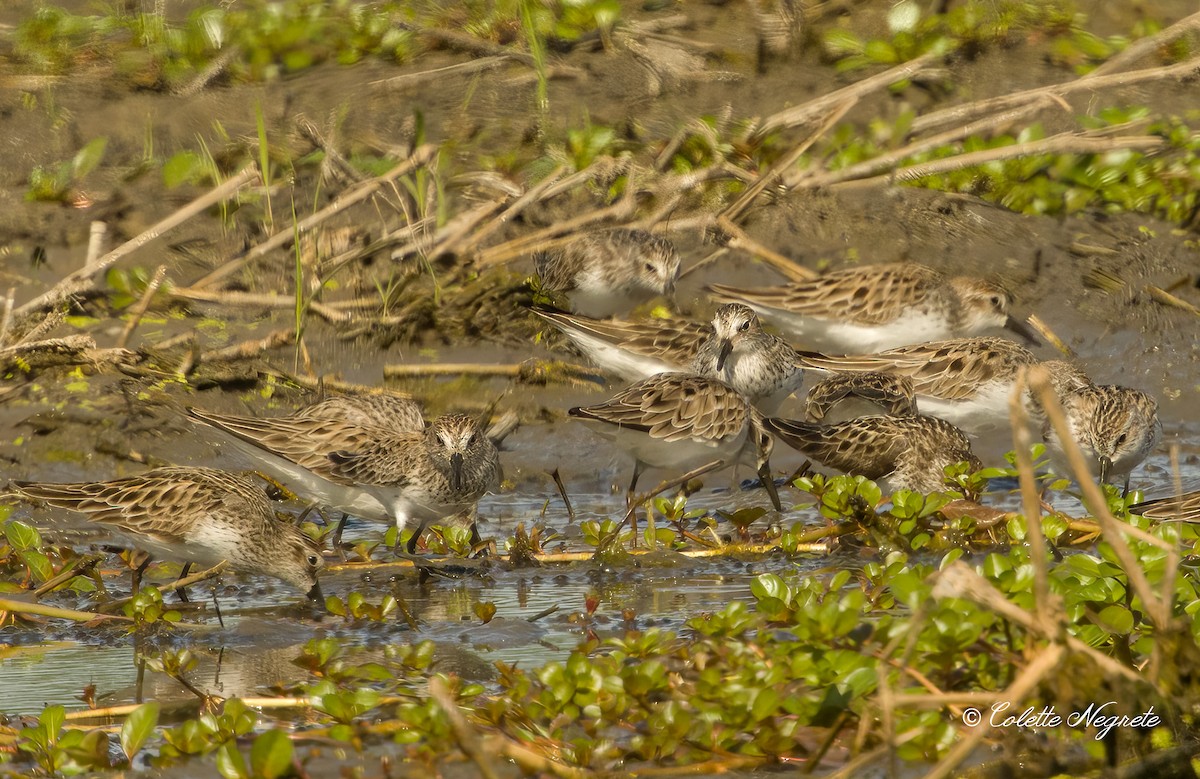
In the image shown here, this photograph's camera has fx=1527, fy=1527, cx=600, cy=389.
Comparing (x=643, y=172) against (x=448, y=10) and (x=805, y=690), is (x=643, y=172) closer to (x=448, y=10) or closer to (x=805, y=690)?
(x=448, y=10)

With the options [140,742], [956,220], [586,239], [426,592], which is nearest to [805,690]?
[140,742]

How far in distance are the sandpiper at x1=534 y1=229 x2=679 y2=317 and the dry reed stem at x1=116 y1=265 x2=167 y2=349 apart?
2.58 m

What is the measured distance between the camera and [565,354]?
10289 millimetres

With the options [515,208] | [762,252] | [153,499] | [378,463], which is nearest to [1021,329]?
[762,252]

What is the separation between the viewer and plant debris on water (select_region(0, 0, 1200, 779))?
466 cm

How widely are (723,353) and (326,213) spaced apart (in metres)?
3.15

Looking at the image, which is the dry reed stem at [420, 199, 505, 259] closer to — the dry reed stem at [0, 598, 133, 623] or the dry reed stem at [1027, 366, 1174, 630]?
the dry reed stem at [0, 598, 133, 623]

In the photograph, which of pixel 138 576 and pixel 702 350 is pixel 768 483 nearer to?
pixel 702 350

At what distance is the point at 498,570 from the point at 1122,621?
11.0 ft

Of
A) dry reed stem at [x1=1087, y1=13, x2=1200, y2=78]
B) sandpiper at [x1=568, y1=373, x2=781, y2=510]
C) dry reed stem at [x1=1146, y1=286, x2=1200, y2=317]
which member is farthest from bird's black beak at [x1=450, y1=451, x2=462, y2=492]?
dry reed stem at [x1=1087, y1=13, x2=1200, y2=78]

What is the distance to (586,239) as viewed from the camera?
10508 mm

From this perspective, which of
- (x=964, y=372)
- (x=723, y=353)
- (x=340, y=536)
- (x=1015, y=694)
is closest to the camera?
(x=1015, y=694)

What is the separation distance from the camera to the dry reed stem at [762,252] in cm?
1096

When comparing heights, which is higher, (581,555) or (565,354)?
(581,555)
